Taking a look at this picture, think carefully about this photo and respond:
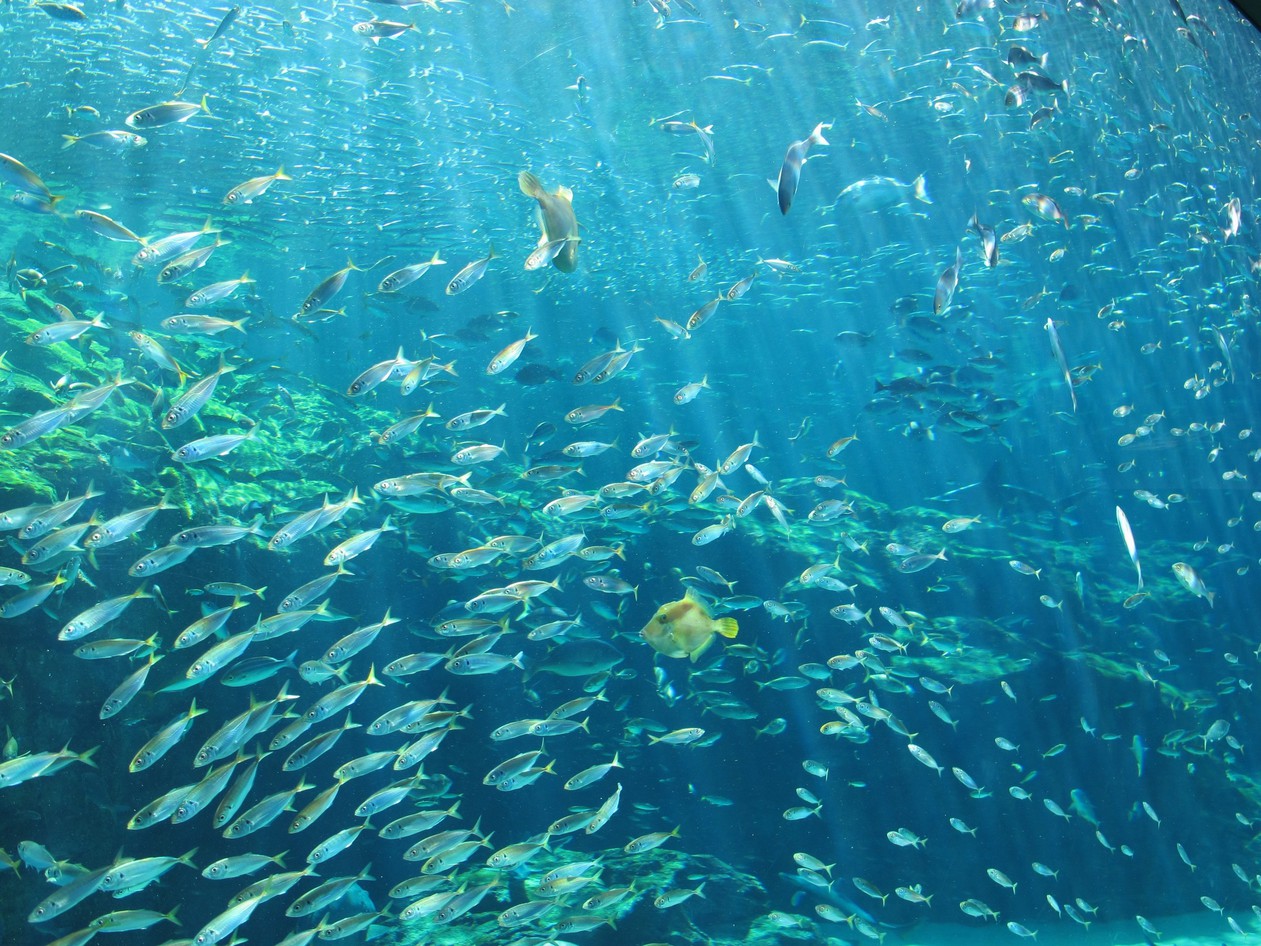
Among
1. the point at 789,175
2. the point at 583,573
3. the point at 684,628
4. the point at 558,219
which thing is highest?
the point at 558,219

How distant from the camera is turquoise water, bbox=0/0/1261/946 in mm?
5492

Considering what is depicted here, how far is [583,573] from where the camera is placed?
864 centimetres

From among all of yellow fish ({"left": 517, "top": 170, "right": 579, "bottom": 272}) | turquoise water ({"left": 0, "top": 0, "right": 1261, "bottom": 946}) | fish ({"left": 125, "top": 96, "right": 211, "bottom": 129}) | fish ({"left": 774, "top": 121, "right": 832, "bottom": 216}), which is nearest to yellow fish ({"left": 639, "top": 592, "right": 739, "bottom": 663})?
turquoise water ({"left": 0, "top": 0, "right": 1261, "bottom": 946})

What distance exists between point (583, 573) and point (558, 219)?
508 cm

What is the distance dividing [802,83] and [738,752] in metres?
17.6

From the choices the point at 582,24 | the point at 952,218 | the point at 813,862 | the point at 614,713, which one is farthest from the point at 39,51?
the point at 952,218

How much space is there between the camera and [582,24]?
1577 centimetres

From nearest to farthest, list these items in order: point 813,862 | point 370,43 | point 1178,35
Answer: point 813,862 < point 1178,35 < point 370,43

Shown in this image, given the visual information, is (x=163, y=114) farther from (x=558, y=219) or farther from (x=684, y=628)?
(x=684, y=628)

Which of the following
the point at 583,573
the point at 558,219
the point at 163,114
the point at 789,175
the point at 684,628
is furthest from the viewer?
the point at 583,573

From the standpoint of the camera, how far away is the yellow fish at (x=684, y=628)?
5254 mm

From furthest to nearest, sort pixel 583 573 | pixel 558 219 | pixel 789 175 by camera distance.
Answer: pixel 583 573 < pixel 558 219 < pixel 789 175

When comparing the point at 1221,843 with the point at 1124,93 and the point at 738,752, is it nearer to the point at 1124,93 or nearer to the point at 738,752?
the point at 738,752

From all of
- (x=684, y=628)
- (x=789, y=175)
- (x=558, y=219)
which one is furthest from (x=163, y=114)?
(x=684, y=628)
